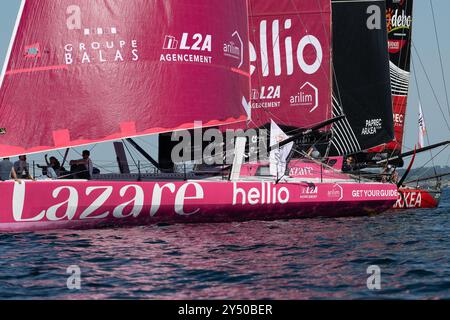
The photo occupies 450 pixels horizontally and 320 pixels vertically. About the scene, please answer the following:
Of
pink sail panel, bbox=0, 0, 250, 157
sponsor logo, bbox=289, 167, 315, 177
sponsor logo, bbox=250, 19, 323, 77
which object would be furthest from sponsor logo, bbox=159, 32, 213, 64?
sponsor logo, bbox=250, 19, 323, 77

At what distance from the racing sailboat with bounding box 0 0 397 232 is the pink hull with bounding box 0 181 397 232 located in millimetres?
25

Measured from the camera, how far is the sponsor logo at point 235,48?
17594 millimetres

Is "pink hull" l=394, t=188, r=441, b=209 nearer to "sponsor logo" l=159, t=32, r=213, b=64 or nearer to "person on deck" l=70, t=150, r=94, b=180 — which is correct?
"sponsor logo" l=159, t=32, r=213, b=64

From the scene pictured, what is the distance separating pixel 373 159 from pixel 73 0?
15555 mm

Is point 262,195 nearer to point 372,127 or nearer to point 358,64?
point 372,127

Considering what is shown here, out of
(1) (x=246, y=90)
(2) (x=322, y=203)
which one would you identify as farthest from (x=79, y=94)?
(2) (x=322, y=203)

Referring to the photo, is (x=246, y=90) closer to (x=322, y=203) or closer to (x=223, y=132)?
(x=223, y=132)

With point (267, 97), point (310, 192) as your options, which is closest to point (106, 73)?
point (310, 192)

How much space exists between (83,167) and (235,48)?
4624 mm

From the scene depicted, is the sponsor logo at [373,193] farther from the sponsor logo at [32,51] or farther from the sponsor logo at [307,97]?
the sponsor logo at [32,51]

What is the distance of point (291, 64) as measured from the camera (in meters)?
22.4

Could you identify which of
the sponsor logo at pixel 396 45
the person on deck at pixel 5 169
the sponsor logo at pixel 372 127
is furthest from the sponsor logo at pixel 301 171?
the sponsor logo at pixel 396 45

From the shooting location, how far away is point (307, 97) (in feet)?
73.0

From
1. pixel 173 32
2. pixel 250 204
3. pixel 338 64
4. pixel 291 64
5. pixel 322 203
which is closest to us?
pixel 173 32
